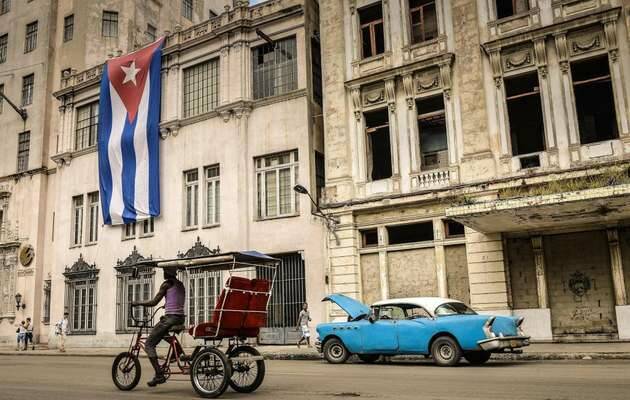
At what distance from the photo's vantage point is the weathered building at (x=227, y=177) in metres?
23.8

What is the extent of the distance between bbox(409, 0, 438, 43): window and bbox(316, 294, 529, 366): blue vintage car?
37.0 ft

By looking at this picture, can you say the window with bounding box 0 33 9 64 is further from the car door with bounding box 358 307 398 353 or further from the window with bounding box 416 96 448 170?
the car door with bounding box 358 307 398 353

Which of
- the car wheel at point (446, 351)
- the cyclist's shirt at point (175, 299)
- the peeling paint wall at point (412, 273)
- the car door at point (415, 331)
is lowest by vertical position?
the car wheel at point (446, 351)

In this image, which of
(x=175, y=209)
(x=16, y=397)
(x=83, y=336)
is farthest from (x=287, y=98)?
(x=16, y=397)

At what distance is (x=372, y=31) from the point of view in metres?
23.2

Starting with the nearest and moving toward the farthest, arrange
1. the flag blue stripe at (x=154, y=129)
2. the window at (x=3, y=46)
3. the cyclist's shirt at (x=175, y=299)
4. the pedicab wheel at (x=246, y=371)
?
the pedicab wheel at (x=246, y=371)
the cyclist's shirt at (x=175, y=299)
the flag blue stripe at (x=154, y=129)
the window at (x=3, y=46)

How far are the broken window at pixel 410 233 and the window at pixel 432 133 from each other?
2.16 metres

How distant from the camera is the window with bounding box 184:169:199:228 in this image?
87.8 feet

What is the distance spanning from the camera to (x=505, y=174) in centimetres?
1942

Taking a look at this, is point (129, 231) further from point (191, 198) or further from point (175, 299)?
point (175, 299)

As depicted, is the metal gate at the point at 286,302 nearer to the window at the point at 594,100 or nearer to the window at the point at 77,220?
the window at the point at 594,100

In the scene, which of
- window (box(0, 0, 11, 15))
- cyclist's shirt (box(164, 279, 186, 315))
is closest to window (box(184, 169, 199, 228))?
cyclist's shirt (box(164, 279, 186, 315))

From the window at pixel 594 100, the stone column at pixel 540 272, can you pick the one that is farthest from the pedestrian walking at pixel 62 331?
the window at pixel 594 100

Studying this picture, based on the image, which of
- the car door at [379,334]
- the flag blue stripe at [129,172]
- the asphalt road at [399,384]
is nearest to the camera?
the asphalt road at [399,384]
